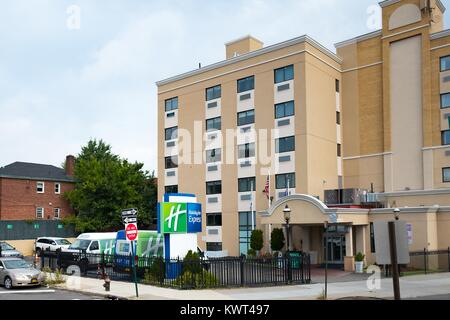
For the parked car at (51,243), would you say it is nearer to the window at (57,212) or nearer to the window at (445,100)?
the window at (57,212)

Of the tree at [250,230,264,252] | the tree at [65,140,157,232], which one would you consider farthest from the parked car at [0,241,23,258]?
the tree at [250,230,264,252]

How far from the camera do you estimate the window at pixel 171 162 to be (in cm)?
4812

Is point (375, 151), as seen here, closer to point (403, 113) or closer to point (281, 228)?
point (403, 113)

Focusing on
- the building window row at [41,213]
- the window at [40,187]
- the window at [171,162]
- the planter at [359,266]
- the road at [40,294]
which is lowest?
the planter at [359,266]

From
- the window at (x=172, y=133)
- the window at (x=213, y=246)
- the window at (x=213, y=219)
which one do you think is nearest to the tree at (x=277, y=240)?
the window at (x=213, y=246)

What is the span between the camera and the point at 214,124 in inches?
1773

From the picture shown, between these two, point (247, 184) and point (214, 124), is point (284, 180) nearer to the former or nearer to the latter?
point (247, 184)

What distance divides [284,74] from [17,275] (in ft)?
85.7

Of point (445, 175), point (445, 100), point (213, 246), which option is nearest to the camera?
point (445, 175)

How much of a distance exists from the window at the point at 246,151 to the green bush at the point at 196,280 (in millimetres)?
20610

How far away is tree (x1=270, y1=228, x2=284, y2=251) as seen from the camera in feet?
119

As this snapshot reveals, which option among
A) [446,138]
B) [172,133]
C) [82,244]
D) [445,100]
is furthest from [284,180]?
[82,244]
